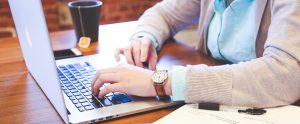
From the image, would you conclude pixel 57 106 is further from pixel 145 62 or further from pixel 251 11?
pixel 251 11

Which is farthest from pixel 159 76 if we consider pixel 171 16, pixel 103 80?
pixel 171 16

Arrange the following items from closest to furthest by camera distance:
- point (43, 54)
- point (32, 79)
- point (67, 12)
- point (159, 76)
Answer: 1. point (43, 54)
2. point (159, 76)
3. point (32, 79)
4. point (67, 12)

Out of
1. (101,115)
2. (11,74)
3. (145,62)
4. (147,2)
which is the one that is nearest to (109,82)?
(101,115)

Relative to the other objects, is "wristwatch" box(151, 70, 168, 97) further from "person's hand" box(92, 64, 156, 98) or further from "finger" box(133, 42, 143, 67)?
"finger" box(133, 42, 143, 67)

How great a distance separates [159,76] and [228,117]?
0.59 feet

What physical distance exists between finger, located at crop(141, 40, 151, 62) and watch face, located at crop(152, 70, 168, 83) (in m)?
0.22

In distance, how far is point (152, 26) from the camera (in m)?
1.29

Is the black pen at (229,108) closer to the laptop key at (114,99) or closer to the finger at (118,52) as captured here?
the laptop key at (114,99)

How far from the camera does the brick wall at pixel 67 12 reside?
273 centimetres

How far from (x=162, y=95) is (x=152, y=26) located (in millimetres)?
435

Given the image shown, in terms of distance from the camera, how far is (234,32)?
1109 mm

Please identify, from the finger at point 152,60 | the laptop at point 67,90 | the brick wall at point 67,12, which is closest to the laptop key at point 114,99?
the laptop at point 67,90

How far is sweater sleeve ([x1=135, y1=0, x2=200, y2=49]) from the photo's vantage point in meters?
1.31

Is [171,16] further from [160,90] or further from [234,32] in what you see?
[160,90]
